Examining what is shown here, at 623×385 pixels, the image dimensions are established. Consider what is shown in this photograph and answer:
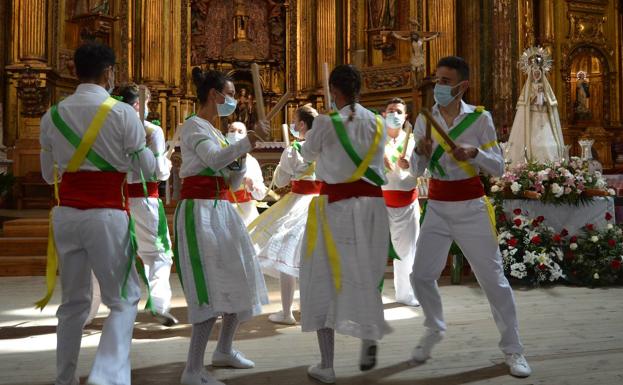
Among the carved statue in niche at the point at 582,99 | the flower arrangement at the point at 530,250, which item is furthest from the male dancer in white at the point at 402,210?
the carved statue in niche at the point at 582,99

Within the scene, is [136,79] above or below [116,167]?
above

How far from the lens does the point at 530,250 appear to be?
637 cm

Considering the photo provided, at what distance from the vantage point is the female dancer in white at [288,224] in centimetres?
477

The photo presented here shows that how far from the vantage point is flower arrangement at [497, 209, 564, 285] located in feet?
20.4

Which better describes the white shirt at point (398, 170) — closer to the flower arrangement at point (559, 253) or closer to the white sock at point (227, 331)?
the flower arrangement at point (559, 253)

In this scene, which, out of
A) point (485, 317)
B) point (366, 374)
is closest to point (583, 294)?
point (485, 317)

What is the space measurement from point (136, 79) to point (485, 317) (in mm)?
9589

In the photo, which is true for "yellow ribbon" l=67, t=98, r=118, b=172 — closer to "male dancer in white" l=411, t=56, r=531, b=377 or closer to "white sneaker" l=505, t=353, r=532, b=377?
"male dancer in white" l=411, t=56, r=531, b=377

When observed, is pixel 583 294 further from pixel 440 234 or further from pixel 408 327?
pixel 440 234

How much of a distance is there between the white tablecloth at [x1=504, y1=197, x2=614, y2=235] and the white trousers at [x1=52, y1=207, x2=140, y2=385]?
4649 millimetres

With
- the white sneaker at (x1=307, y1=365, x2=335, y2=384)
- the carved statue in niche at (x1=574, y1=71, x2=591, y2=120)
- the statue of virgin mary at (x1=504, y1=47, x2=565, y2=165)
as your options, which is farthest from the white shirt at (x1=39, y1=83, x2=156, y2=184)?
the carved statue in niche at (x1=574, y1=71, x2=591, y2=120)

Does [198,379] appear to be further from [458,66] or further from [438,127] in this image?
[458,66]

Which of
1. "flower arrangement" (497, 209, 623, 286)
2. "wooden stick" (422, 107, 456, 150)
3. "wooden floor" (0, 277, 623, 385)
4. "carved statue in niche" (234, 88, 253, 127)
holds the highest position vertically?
"carved statue in niche" (234, 88, 253, 127)

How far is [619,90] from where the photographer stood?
42.6 feet
